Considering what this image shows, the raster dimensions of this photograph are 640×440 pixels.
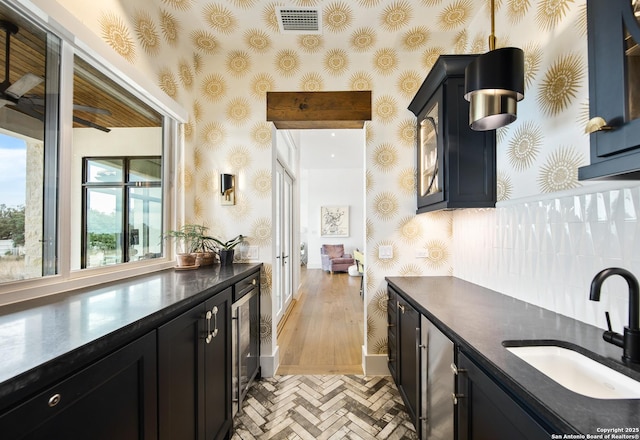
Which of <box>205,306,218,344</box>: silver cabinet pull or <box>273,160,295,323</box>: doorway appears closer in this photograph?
<box>205,306,218,344</box>: silver cabinet pull

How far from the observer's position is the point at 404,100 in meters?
2.39

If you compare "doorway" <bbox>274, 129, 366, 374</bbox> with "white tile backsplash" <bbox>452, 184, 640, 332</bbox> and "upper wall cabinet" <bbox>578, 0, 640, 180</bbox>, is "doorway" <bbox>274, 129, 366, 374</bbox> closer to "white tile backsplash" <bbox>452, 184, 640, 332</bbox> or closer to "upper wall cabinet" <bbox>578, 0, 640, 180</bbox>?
"white tile backsplash" <bbox>452, 184, 640, 332</bbox>

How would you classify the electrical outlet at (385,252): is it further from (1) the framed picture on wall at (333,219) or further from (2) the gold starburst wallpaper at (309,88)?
(1) the framed picture on wall at (333,219)

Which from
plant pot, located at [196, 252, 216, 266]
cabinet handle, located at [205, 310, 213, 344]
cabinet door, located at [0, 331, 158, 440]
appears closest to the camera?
cabinet door, located at [0, 331, 158, 440]

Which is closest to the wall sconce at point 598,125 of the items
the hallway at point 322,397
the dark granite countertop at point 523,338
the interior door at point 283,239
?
the dark granite countertop at point 523,338

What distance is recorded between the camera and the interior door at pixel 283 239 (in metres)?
3.50

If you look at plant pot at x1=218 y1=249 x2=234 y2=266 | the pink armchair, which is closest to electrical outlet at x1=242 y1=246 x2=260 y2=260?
plant pot at x1=218 y1=249 x2=234 y2=266

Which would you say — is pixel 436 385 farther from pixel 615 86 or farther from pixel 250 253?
pixel 250 253

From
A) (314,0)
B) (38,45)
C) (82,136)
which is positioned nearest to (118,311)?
(82,136)

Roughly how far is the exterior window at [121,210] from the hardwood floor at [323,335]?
163cm

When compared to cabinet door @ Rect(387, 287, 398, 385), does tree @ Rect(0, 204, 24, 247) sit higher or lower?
higher

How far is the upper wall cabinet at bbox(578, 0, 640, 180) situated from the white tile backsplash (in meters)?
0.31

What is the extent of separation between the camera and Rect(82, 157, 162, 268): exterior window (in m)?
1.55

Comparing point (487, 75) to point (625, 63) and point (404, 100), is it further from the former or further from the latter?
point (404, 100)
